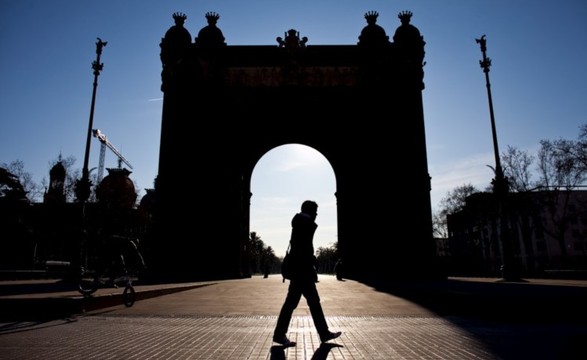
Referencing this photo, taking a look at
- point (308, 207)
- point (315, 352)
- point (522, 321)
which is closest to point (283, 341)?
point (315, 352)

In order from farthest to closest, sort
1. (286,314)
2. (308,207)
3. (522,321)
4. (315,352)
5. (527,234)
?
(527,234) → (522,321) → (308,207) → (286,314) → (315,352)

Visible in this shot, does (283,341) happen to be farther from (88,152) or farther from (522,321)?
(88,152)

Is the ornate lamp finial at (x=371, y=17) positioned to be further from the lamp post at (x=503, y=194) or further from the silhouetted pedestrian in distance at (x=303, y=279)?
the silhouetted pedestrian in distance at (x=303, y=279)

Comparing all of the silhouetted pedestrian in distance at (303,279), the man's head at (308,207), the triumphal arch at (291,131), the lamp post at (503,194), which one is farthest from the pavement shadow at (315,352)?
the triumphal arch at (291,131)

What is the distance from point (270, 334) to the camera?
5531 mm

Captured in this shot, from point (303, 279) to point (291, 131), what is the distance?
22640 mm

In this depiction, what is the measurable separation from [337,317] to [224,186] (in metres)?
19.7

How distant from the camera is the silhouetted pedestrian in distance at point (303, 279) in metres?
4.91

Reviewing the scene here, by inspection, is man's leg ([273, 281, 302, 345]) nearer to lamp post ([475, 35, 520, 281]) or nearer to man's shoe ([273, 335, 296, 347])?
man's shoe ([273, 335, 296, 347])

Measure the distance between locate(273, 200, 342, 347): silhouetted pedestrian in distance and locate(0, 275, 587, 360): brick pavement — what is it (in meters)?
0.25

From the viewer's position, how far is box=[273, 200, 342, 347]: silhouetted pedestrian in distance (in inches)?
193

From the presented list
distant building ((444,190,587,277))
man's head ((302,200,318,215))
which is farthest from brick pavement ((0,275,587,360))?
distant building ((444,190,587,277))

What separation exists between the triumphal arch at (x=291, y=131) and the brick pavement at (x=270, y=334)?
17.3m

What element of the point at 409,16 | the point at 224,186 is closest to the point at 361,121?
the point at 409,16
